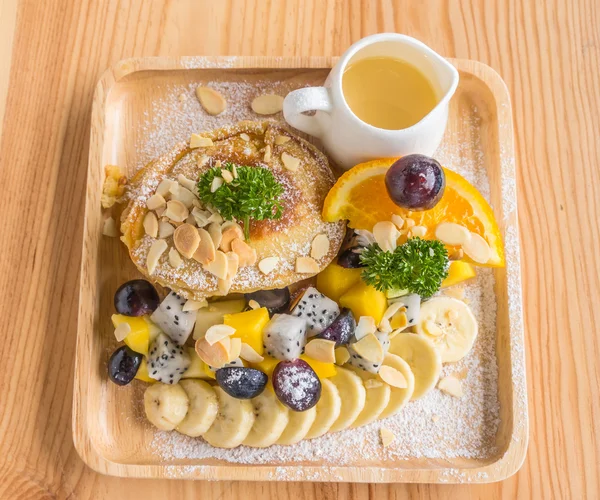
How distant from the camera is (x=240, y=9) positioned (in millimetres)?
1864

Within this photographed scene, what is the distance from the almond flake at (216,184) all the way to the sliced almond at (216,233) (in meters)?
0.09

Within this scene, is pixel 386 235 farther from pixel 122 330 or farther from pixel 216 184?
pixel 122 330

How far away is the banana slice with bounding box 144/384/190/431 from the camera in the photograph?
1.55 meters

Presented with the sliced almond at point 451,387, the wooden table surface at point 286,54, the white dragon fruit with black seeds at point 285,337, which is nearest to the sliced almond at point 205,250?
the white dragon fruit with black seeds at point 285,337

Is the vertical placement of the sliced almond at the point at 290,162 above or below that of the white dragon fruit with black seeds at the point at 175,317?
above

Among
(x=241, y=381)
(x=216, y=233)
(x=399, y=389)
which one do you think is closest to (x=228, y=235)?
(x=216, y=233)

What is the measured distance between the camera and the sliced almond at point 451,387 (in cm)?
163

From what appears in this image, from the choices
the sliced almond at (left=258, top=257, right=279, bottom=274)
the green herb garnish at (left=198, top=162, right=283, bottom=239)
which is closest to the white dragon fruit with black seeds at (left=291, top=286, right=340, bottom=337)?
the sliced almond at (left=258, top=257, right=279, bottom=274)

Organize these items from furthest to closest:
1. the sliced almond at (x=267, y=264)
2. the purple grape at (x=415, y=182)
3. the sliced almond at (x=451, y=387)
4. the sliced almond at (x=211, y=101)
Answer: the sliced almond at (x=211, y=101), the sliced almond at (x=451, y=387), the sliced almond at (x=267, y=264), the purple grape at (x=415, y=182)

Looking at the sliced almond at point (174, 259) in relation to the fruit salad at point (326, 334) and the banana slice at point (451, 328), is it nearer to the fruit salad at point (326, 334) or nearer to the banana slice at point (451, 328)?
the fruit salad at point (326, 334)

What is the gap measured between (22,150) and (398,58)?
1.08 m

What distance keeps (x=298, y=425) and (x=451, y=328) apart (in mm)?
467

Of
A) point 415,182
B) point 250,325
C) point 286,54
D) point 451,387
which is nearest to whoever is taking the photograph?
point 415,182

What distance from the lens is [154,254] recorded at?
1.53m
